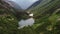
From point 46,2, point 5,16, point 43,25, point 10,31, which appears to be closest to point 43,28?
point 43,25

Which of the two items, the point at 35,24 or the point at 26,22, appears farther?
the point at 26,22

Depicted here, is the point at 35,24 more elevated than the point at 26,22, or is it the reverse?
the point at 26,22

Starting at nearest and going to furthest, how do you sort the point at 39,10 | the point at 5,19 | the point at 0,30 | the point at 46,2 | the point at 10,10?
the point at 0,30, the point at 5,19, the point at 10,10, the point at 39,10, the point at 46,2

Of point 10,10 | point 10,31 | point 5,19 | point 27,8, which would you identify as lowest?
point 10,31

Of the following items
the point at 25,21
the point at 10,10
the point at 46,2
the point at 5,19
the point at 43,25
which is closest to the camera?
the point at 43,25

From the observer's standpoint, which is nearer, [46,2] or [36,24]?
[36,24]

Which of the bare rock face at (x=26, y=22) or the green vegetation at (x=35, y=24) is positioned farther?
the bare rock face at (x=26, y=22)

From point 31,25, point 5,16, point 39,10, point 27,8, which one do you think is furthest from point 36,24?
point 27,8

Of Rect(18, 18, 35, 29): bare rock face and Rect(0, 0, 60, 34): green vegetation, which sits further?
Rect(18, 18, 35, 29): bare rock face

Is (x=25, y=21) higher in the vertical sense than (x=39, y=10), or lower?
lower

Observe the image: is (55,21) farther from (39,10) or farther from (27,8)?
(27,8)
